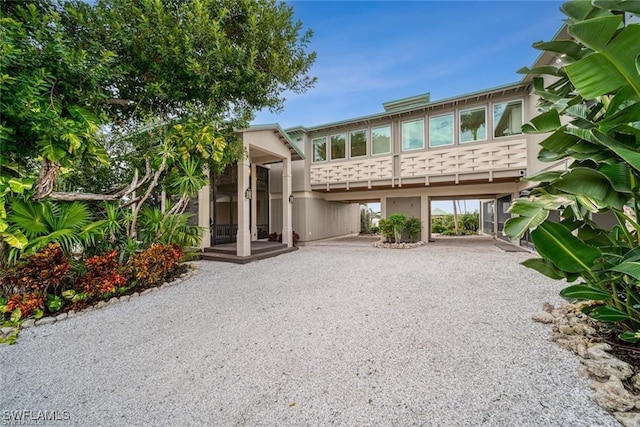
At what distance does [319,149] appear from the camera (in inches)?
524

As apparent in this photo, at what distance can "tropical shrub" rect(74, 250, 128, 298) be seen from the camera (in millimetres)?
4375

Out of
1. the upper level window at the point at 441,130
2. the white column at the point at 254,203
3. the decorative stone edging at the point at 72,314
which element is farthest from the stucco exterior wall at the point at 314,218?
the decorative stone edging at the point at 72,314

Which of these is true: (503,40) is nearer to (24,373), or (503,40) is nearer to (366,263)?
(366,263)

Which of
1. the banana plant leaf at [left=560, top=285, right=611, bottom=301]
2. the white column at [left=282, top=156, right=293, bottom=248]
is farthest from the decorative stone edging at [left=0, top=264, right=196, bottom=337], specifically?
the banana plant leaf at [left=560, top=285, right=611, bottom=301]

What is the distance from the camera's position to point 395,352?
275 centimetres

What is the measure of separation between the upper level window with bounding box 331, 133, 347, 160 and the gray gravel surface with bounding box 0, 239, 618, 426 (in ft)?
29.9

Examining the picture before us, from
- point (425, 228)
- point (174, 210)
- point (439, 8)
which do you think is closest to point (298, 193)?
point (425, 228)

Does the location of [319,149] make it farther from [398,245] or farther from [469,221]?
[469,221]

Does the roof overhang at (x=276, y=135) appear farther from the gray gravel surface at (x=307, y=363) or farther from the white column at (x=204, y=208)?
the gray gravel surface at (x=307, y=363)

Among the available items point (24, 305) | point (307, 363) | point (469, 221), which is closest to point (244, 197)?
point (24, 305)

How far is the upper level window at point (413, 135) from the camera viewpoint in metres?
11.1

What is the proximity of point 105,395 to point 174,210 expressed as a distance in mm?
4944

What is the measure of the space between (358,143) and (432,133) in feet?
10.9

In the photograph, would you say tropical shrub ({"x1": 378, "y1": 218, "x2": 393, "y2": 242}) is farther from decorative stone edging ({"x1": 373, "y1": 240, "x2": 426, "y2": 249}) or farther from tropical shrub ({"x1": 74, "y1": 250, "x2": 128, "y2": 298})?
tropical shrub ({"x1": 74, "y1": 250, "x2": 128, "y2": 298})
